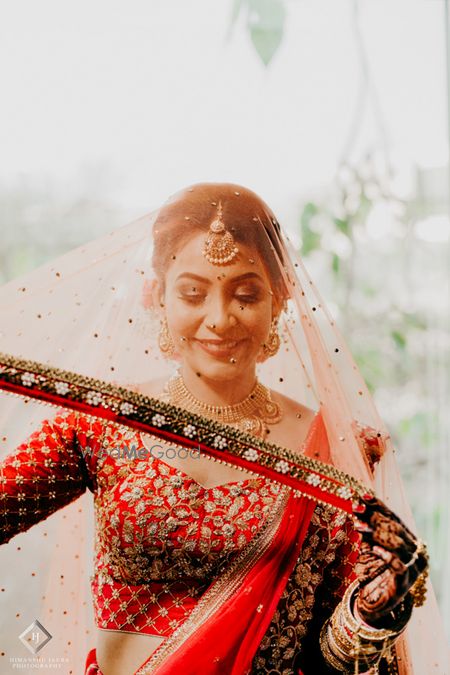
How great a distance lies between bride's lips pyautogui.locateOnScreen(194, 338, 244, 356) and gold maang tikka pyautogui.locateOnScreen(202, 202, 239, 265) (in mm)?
97

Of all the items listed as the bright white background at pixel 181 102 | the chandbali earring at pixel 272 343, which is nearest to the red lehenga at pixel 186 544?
the chandbali earring at pixel 272 343

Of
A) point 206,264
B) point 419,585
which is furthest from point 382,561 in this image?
point 206,264

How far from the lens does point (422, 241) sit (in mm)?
1519

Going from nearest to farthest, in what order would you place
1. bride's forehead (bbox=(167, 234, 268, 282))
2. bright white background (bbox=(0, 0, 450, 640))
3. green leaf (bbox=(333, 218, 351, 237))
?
bride's forehead (bbox=(167, 234, 268, 282))
bright white background (bbox=(0, 0, 450, 640))
green leaf (bbox=(333, 218, 351, 237))

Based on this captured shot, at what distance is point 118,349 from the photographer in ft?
3.05

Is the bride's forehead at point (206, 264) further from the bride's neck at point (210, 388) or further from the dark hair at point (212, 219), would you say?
the bride's neck at point (210, 388)

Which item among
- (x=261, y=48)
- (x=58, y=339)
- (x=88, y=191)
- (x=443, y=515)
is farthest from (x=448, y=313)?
(x=58, y=339)

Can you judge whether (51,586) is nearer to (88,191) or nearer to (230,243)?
(230,243)

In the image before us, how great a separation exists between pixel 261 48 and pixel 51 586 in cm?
95

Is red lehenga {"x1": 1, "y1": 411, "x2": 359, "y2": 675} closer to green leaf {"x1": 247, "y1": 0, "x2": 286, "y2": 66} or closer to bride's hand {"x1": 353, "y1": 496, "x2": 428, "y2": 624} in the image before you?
bride's hand {"x1": 353, "y1": 496, "x2": 428, "y2": 624}

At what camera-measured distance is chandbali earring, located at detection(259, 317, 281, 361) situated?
95cm

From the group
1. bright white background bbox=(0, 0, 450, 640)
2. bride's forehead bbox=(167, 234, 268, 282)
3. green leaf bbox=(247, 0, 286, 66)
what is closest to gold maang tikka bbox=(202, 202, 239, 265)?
bride's forehead bbox=(167, 234, 268, 282)

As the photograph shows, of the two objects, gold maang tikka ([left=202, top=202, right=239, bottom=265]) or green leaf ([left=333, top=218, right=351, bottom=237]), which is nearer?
gold maang tikka ([left=202, top=202, right=239, bottom=265])

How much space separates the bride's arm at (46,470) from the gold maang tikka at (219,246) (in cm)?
25
